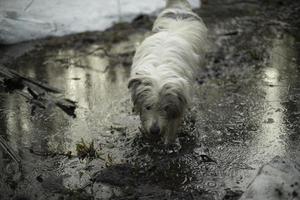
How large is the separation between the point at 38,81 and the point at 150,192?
261 centimetres

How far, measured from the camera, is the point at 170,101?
4496mm

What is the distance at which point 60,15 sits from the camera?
832cm

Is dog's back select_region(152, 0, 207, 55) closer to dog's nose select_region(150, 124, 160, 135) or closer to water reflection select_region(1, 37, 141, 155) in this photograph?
water reflection select_region(1, 37, 141, 155)

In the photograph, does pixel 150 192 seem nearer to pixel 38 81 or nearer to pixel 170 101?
pixel 170 101

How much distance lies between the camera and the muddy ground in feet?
15.2

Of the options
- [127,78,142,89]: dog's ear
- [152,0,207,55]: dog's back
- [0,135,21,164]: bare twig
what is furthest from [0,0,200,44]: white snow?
[127,78,142,89]: dog's ear

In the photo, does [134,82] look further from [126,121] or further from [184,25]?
[184,25]

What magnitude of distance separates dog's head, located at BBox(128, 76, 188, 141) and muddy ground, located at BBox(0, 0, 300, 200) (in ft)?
1.78

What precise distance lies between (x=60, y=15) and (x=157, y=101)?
4.44 meters

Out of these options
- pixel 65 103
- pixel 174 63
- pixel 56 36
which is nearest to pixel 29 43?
pixel 56 36

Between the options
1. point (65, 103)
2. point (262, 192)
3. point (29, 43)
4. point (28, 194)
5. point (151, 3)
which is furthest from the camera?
point (151, 3)

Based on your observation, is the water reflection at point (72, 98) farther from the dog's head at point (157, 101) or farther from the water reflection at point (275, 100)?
the water reflection at point (275, 100)

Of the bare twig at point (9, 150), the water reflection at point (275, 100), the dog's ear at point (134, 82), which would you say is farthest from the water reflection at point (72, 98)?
the water reflection at point (275, 100)

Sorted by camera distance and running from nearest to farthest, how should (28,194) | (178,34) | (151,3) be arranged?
(28,194) < (178,34) < (151,3)
